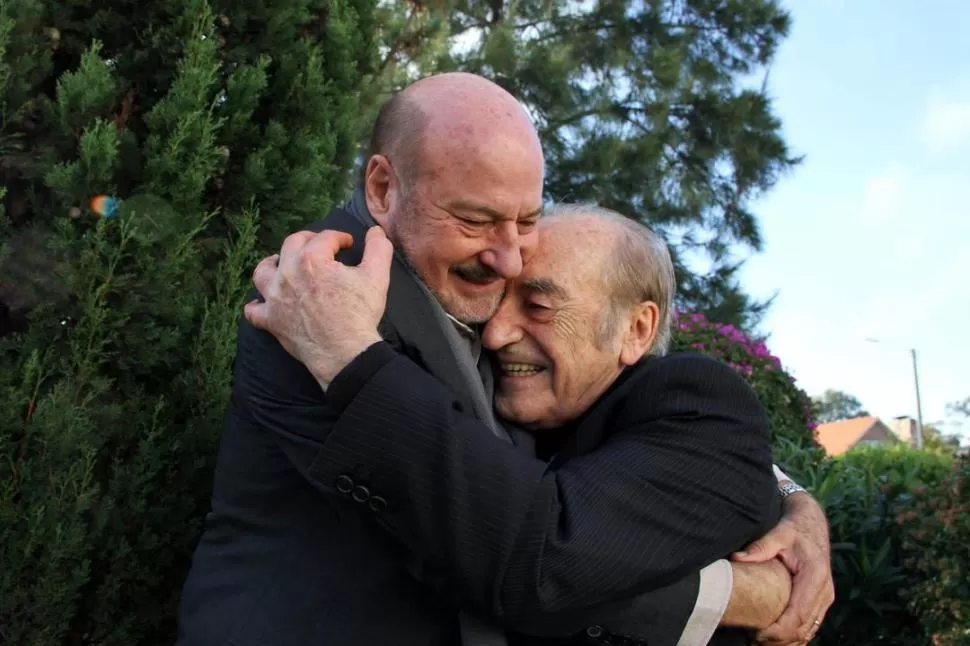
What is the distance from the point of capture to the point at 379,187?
257cm

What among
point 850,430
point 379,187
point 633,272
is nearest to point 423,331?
point 379,187

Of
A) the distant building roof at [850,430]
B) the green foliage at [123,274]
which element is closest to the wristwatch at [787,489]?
the green foliage at [123,274]

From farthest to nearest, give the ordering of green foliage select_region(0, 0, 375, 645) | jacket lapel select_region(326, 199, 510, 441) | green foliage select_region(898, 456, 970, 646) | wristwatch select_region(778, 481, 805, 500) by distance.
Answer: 1. green foliage select_region(898, 456, 970, 646)
2. green foliage select_region(0, 0, 375, 645)
3. wristwatch select_region(778, 481, 805, 500)
4. jacket lapel select_region(326, 199, 510, 441)

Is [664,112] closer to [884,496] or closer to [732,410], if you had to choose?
[884,496]

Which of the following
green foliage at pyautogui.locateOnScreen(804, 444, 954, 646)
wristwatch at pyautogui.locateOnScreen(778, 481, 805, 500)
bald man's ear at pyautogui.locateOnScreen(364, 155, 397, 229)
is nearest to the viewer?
bald man's ear at pyautogui.locateOnScreen(364, 155, 397, 229)

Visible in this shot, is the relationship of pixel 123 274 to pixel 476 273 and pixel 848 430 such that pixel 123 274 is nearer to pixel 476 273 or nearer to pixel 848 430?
pixel 476 273

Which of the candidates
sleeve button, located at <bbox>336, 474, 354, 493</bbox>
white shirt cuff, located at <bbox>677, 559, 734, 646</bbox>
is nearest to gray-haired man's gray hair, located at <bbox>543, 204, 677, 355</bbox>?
white shirt cuff, located at <bbox>677, 559, 734, 646</bbox>

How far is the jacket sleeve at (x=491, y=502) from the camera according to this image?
1877mm

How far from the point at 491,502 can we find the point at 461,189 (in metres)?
0.85

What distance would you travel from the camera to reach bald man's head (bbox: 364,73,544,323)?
7.93ft

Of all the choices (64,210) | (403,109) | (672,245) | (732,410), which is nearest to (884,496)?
(732,410)

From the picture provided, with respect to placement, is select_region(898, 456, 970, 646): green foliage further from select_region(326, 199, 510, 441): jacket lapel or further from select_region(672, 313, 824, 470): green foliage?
select_region(672, 313, 824, 470): green foliage

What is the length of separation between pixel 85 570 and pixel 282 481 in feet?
4.46

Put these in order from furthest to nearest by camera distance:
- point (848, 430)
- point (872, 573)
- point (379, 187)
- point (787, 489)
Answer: point (848, 430), point (872, 573), point (787, 489), point (379, 187)
